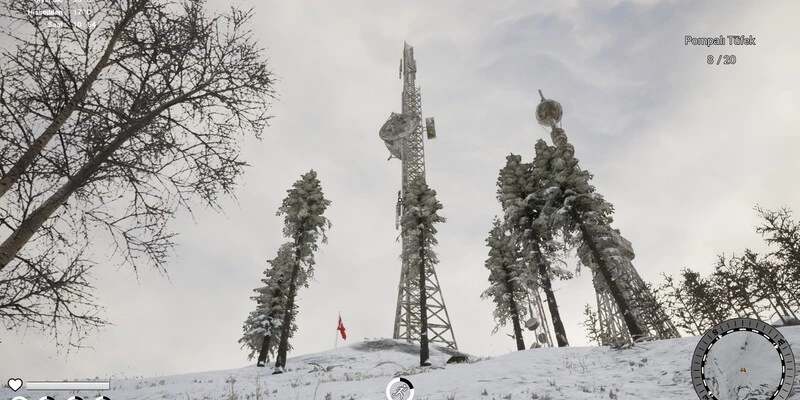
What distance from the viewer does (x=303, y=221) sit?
2753 centimetres

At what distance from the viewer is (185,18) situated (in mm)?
5508

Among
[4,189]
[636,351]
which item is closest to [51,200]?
[4,189]

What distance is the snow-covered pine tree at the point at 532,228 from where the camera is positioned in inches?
882

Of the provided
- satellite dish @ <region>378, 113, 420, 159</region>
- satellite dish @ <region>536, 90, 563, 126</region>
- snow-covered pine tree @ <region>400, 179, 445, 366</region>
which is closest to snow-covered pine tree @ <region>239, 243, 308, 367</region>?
snow-covered pine tree @ <region>400, 179, 445, 366</region>

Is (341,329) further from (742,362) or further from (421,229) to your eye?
(742,362)

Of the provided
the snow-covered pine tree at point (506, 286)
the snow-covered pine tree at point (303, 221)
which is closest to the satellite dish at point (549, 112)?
the snow-covered pine tree at point (506, 286)

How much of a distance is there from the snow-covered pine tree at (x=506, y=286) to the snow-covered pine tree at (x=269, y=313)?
560 inches

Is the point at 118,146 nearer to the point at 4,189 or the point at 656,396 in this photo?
the point at 4,189

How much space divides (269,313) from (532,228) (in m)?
19.2

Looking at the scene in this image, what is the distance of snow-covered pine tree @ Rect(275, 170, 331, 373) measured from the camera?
1040 inches

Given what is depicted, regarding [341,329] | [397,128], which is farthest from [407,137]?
[341,329]

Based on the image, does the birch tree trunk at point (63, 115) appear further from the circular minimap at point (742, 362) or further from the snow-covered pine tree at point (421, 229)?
the snow-covered pine tree at point (421, 229)

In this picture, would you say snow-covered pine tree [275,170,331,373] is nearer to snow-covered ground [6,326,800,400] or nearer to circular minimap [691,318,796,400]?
snow-covered ground [6,326,800,400]

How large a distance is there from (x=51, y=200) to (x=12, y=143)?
68cm
